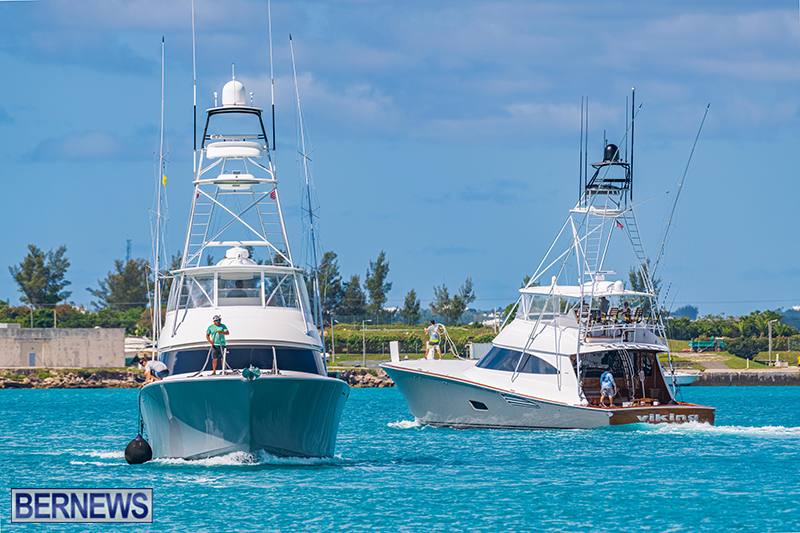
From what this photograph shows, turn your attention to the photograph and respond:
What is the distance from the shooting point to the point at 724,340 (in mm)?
106438

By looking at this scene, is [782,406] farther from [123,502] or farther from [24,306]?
[24,306]

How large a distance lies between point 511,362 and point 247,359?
13.5m

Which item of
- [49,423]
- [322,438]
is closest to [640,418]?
[322,438]

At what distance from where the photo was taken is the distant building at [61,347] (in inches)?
3408

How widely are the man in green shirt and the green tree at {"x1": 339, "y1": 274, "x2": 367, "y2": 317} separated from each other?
102 metres

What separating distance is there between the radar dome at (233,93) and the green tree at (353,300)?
9932 cm

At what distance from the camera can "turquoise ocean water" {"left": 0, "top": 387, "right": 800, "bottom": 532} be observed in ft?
62.0

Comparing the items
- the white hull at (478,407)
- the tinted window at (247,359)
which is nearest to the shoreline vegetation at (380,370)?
the white hull at (478,407)

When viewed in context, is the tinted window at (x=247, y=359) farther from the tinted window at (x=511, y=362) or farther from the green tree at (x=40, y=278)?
the green tree at (x=40, y=278)

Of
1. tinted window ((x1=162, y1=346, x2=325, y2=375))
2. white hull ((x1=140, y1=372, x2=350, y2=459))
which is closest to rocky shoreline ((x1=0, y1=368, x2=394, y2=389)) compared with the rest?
tinted window ((x1=162, y1=346, x2=325, y2=375))

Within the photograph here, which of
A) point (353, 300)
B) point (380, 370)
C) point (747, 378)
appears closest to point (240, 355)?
point (380, 370)

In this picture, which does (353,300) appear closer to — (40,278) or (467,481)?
(40,278)

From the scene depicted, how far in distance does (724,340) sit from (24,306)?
78755mm

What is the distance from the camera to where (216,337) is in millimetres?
22625
